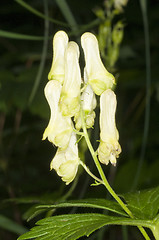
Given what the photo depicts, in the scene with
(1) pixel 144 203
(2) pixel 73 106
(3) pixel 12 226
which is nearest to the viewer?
(2) pixel 73 106

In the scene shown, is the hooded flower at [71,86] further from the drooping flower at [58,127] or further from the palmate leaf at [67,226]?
the palmate leaf at [67,226]

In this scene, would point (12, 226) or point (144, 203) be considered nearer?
point (144, 203)

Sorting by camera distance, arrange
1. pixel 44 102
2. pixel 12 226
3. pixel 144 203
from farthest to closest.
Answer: pixel 44 102 → pixel 12 226 → pixel 144 203

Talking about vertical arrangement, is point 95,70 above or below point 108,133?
above

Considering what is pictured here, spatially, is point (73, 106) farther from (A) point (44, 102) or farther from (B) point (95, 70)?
(A) point (44, 102)

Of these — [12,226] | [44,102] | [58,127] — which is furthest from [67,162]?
[44,102]

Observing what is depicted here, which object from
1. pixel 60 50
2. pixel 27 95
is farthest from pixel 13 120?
pixel 60 50

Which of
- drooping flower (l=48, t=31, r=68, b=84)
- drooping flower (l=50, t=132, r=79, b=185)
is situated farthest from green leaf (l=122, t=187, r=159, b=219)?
drooping flower (l=48, t=31, r=68, b=84)

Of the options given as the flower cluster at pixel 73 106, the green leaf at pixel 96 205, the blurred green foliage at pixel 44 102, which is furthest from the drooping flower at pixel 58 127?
the blurred green foliage at pixel 44 102
